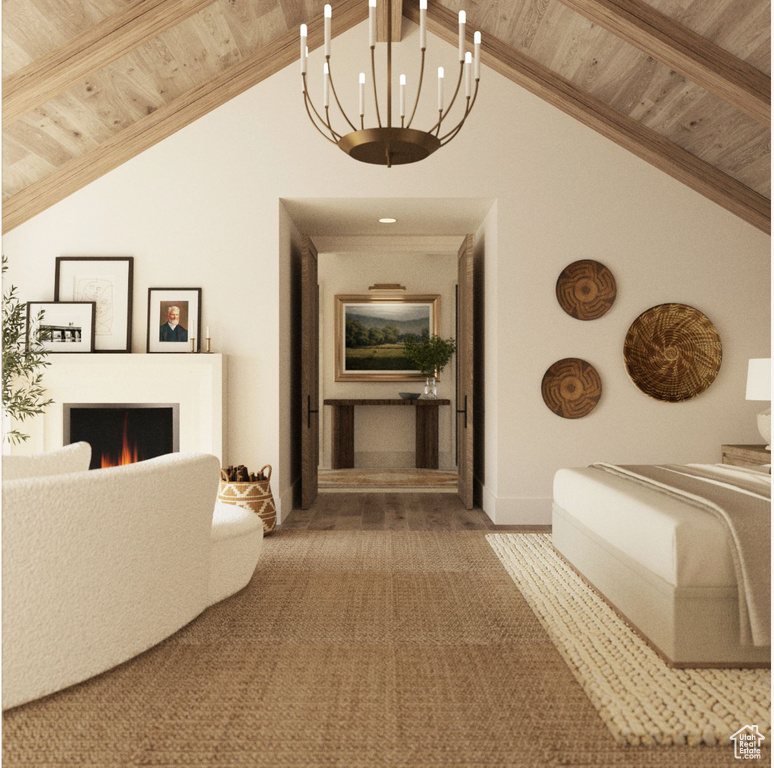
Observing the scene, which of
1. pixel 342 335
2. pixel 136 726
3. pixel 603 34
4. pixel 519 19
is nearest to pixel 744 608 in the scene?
pixel 136 726

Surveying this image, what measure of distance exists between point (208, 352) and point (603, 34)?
3.18 m

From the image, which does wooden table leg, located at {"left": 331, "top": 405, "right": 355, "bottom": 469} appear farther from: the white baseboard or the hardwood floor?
the white baseboard

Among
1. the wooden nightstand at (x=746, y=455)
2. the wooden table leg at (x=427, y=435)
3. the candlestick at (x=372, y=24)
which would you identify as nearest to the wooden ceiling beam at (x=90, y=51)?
the candlestick at (x=372, y=24)

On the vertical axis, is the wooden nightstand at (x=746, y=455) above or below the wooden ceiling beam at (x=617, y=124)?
below

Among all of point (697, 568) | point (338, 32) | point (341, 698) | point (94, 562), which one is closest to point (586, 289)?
point (338, 32)

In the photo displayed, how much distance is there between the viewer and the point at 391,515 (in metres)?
4.54

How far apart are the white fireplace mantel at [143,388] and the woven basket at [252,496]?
1.38ft

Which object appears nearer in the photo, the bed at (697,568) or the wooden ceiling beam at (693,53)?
the bed at (697,568)

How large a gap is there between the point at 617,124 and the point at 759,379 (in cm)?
194

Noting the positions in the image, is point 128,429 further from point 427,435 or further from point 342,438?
point 427,435

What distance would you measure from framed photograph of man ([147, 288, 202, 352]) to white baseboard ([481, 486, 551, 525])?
243 centimetres

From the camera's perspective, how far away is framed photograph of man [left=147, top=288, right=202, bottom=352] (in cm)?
421

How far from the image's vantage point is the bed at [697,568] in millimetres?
1892

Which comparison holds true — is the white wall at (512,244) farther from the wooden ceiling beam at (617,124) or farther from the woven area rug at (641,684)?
the woven area rug at (641,684)
